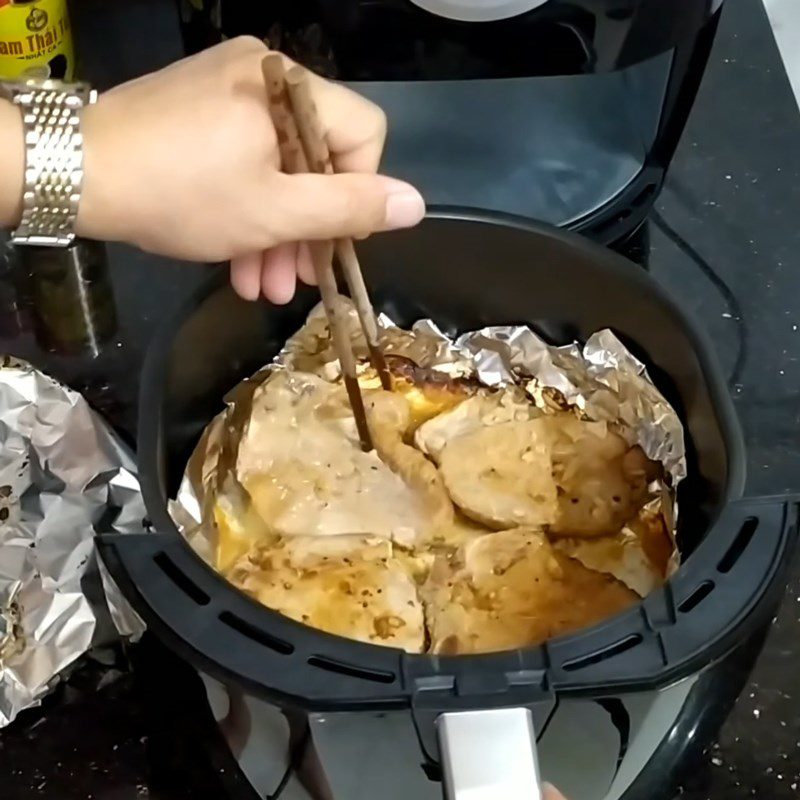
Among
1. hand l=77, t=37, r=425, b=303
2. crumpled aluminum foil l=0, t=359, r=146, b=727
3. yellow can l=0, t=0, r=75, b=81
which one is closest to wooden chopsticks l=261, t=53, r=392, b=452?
hand l=77, t=37, r=425, b=303

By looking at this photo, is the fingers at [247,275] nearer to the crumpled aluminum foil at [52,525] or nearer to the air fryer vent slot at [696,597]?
the crumpled aluminum foil at [52,525]

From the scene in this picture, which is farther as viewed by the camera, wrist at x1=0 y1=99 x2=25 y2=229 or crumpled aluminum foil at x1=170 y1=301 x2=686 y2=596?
crumpled aluminum foil at x1=170 y1=301 x2=686 y2=596

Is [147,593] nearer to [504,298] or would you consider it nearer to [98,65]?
[504,298]

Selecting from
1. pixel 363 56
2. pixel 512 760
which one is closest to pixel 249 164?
pixel 363 56

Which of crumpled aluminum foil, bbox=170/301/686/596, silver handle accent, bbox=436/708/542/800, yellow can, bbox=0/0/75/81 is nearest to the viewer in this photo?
silver handle accent, bbox=436/708/542/800

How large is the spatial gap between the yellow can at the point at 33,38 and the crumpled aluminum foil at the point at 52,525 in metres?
0.22

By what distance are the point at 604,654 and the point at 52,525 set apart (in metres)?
0.32

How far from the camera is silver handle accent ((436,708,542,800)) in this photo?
388mm

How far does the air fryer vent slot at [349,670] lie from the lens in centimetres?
43

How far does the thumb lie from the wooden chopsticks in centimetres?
2

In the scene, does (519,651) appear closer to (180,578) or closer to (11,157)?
(180,578)

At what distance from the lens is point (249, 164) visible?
484mm

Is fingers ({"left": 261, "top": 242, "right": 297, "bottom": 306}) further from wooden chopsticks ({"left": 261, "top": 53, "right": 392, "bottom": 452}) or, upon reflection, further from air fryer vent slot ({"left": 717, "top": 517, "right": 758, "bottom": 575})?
air fryer vent slot ({"left": 717, "top": 517, "right": 758, "bottom": 575})

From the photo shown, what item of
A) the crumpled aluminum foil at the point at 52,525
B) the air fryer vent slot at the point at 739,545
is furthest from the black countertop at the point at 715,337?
the air fryer vent slot at the point at 739,545
